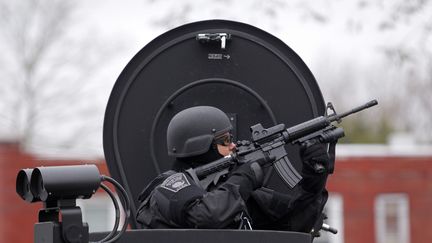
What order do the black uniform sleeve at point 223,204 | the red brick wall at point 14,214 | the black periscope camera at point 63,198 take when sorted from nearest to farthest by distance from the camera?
the black periscope camera at point 63,198, the black uniform sleeve at point 223,204, the red brick wall at point 14,214

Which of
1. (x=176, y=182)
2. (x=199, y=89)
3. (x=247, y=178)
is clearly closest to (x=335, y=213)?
(x=199, y=89)

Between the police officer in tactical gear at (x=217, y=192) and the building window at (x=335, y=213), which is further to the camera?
the building window at (x=335, y=213)

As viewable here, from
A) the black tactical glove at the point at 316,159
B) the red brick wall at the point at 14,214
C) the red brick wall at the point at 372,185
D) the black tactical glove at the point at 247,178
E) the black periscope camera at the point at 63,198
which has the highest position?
the red brick wall at the point at 372,185

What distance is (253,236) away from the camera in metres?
5.04

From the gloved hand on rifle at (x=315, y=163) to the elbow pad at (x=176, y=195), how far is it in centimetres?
59

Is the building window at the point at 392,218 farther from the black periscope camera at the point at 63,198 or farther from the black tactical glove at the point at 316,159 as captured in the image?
the black periscope camera at the point at 63,198

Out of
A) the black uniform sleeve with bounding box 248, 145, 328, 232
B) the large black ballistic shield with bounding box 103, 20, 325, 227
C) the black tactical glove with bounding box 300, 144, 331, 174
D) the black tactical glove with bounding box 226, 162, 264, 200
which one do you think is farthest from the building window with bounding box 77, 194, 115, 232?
the black tactical glove with bounding box 300, 144, 331, 174

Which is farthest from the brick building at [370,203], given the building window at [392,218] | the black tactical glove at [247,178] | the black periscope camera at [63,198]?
the black periscope camera at [63,198]

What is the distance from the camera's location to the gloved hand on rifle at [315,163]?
19.0 ft

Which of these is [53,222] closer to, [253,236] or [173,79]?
[253,236]

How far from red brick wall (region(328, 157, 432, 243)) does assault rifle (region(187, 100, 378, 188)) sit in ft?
61.7

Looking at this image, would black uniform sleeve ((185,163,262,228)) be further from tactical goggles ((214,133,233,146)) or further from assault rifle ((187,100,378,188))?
tactical goggles ((214,133,233,146))

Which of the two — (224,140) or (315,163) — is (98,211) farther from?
(315,163)

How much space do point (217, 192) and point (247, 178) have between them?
0.28m
